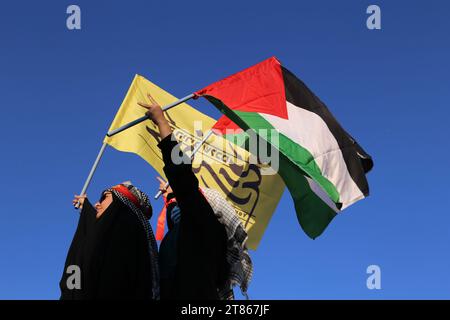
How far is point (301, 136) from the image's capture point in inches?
366

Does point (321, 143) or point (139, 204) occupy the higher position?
point (321, 143)

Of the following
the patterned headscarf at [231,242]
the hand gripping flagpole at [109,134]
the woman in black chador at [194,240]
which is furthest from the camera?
the hand gripping flagpole at [109,134]

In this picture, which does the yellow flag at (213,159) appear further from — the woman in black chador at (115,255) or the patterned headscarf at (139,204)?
the woman in black chador at (115,255)

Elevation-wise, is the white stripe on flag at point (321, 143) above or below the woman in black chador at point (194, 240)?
above

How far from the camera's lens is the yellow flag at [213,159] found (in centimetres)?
1112

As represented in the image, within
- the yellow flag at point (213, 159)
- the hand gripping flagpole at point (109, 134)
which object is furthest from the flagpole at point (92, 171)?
the yellow flag at point (213, 159)

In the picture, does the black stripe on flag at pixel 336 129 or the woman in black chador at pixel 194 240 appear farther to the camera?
the black stripe on flag at pixel 336 129

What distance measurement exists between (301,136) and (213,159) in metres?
2.70

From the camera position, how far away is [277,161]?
8.91m

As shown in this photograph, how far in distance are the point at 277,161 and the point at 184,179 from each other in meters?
3.59

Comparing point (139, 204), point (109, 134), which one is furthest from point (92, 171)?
point (139, 204)

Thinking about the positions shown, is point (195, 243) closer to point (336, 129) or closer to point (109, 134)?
point (109, 134)
